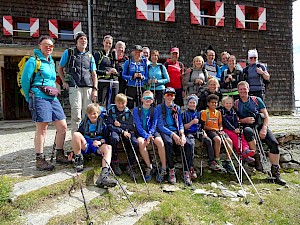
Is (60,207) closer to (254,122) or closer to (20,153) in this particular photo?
(20,153)

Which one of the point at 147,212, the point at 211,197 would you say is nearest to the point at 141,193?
the point at 147,212

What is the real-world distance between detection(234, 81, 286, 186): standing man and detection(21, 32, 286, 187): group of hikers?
0.02 metres

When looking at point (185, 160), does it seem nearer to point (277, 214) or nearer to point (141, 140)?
point (141, 140)

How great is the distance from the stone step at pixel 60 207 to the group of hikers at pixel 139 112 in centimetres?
19

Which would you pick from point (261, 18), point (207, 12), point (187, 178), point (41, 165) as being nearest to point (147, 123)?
point (187, 178)

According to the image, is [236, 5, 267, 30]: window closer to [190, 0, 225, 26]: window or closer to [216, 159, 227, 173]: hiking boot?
[190, 0, 225, 26]: window

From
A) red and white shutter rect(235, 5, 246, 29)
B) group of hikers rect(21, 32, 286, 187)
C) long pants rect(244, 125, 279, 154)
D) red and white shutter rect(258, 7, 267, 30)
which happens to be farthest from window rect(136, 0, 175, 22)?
long pants rect(244, 125, 279, 154)

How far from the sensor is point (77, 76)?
14.7 ft

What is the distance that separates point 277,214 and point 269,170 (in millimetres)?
1776

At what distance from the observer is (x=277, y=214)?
402 centimetres

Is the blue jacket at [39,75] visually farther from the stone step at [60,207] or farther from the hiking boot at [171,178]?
the hiking boot at [171,178]

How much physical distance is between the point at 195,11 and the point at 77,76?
9316 millimetres

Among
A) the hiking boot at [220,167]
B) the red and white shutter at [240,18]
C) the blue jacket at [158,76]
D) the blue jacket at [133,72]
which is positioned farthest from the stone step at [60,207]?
the red and white shutter at [240,18]

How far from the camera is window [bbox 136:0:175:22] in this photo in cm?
1139
